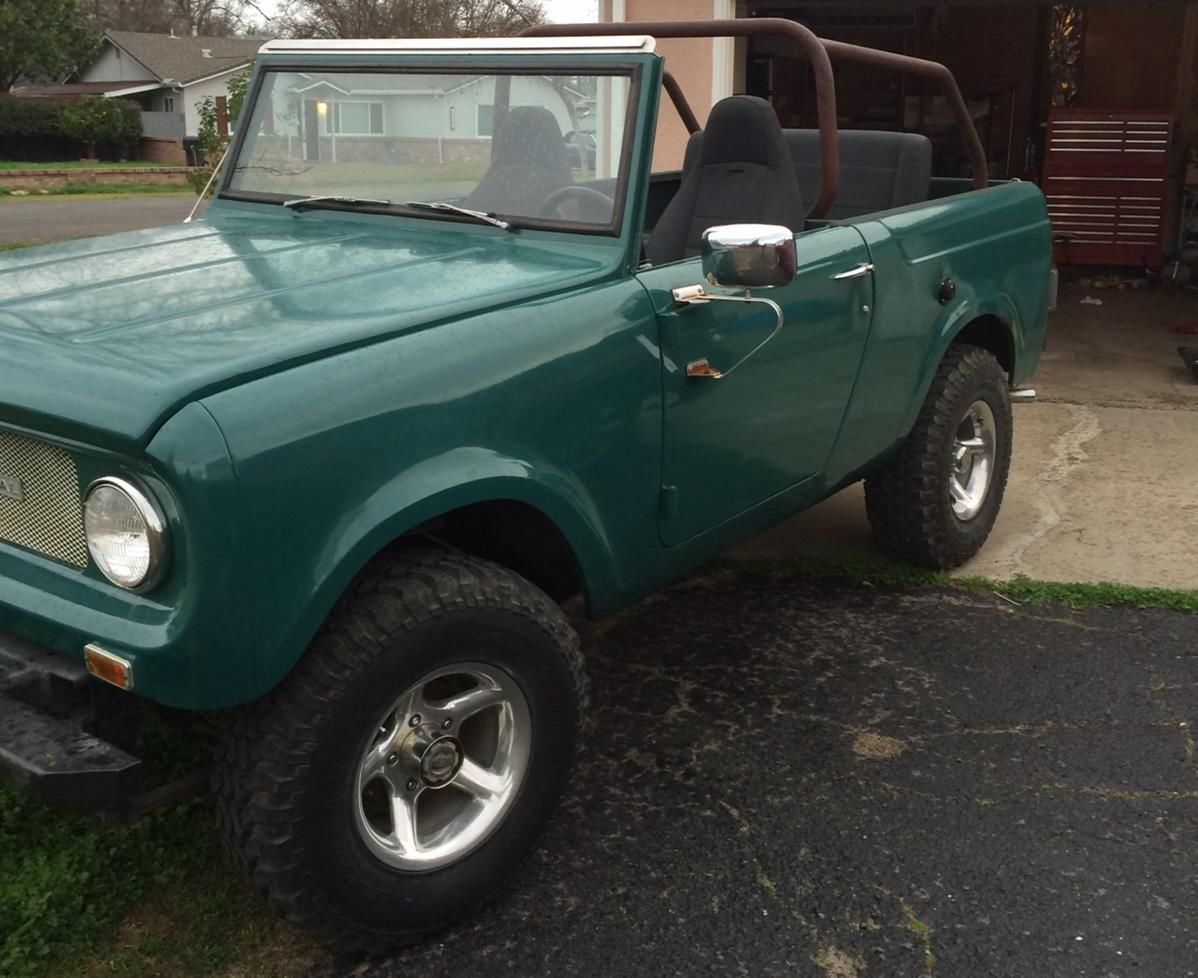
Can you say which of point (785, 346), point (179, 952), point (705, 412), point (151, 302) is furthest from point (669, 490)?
point (179, 952)

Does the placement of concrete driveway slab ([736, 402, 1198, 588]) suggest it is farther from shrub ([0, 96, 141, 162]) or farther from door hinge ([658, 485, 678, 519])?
shrub ([0, 96, 141, 162])

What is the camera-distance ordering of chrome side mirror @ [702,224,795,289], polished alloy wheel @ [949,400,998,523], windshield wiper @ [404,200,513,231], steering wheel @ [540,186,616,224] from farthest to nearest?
polished alloy wheel @ [949,400,998,523] < windshield wiper @ [404,200,513,231] < steering wheel @ [540,186,616,224] < chrome side mirror @ [702,224,795,289]

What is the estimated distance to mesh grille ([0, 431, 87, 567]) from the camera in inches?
93.5

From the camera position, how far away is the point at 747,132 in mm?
3854

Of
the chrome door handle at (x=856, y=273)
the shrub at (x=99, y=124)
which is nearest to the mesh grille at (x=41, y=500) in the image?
the chrome door handle at (x=856, y=273)

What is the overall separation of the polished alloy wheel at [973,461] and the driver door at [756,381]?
100cm

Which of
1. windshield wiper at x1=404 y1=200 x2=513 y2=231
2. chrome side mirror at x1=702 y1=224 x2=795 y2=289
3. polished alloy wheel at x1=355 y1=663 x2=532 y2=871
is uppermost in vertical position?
windshield wiper at x1=404 y1=200 x2=513 y2=231

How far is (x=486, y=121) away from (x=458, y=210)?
12.2 inches

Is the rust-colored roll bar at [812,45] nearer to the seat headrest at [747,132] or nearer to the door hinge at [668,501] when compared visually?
the seat headrest at [747,132]

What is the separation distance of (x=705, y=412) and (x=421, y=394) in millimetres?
956

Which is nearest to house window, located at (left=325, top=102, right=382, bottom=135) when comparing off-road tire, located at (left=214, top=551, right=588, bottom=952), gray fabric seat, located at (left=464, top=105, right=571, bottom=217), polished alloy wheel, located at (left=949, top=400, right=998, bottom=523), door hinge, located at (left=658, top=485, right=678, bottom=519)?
gray fabric seat, located at (left=464, top=105, right=571, bottom=217)

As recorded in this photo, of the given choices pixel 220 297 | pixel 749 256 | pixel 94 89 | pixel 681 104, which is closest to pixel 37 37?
pixel 94 89

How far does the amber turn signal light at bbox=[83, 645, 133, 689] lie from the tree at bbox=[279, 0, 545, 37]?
3455 cm

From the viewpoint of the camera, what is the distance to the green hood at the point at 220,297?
2.29m
